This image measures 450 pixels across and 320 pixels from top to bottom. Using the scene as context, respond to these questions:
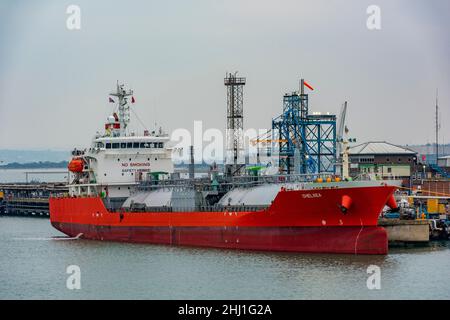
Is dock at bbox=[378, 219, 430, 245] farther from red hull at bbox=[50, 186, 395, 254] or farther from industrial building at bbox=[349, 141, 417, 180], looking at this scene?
industrial building at bbox=[349, 141, 417, 180]

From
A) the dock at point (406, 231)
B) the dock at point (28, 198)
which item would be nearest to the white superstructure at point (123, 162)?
the dock at point (406, 231)

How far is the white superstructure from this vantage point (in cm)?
5569

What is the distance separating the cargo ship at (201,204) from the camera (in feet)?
132

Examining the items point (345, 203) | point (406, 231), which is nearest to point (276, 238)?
point (345, 203)

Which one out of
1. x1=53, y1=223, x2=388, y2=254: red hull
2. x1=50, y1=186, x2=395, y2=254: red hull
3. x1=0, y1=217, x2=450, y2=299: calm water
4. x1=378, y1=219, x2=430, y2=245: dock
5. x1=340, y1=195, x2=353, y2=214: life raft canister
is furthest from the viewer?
x1=378, y1=219, x2=430, y2=245: dock

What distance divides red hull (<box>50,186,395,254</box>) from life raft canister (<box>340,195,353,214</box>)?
172mm

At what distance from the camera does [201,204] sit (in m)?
47.9

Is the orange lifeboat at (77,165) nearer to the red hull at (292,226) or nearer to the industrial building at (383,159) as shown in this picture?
the red hull at (292,226)

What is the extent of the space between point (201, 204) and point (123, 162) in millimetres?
9689

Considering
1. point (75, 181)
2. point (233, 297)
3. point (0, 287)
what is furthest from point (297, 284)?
point (75, 181)

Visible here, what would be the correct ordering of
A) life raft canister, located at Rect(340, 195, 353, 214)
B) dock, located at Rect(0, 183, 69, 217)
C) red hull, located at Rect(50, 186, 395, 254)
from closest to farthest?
life raft canister, located at Rect(340, 195, 353, 214) < red hull, located at Rect(50, 186, 395, 254) < dock, located at Rect(0, 183, 69, 217)

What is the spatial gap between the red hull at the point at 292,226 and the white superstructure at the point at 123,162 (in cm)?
565

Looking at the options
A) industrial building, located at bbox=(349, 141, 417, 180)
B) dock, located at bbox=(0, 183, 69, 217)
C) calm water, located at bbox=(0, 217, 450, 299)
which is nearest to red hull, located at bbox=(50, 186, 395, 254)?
calm water, located at bbox=(0, 217, 450, 299)
